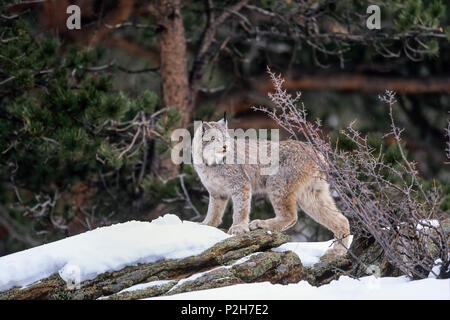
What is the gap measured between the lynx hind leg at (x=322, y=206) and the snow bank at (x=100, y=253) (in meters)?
1.52

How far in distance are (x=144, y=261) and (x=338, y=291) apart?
60.7 inches

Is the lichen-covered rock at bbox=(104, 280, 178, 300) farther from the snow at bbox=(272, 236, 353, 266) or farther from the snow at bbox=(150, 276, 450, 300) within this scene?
the snow at bbox=(272, 236, 353, 266)

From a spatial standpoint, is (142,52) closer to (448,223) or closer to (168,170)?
(168,170)

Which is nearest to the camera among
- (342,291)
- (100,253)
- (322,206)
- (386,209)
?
(342,291)

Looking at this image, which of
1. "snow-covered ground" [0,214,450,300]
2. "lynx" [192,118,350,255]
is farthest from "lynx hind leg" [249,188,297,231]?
"snow-covered ground" [0,214,450,300]

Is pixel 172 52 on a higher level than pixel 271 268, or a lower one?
higher

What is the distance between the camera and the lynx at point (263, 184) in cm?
650

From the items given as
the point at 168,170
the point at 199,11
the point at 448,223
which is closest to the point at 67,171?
the point at 168,170

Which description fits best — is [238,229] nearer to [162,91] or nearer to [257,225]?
[257,225]

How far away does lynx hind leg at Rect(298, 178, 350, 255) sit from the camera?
672 cm

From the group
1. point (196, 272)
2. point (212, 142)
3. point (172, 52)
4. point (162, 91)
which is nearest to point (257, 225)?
point (212, 142)

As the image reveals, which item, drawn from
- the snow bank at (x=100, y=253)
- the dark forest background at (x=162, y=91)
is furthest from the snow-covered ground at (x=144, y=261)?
the dark forest background at (x=162, y=91)

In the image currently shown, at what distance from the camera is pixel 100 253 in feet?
17.3

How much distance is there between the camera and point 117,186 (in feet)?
34.6
